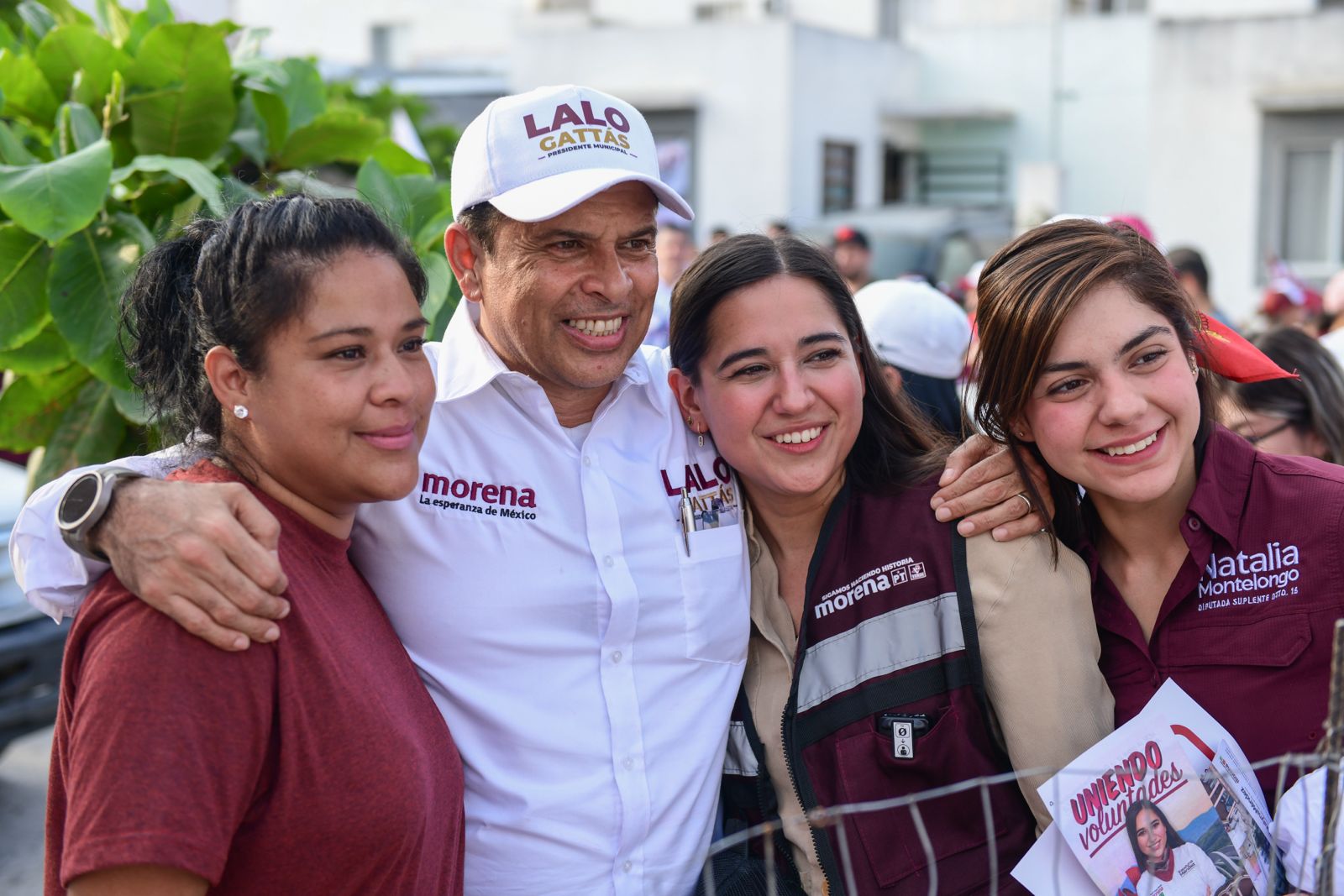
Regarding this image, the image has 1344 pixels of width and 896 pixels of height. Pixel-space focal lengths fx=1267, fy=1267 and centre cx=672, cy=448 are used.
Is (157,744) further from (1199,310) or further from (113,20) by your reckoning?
(113,20)

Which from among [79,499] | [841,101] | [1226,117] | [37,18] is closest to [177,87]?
[37,18]

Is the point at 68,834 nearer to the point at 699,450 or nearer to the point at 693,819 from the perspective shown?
the point at 693,819

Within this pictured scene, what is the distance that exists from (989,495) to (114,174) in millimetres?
1967

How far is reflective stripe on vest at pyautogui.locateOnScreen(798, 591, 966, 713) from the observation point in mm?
2301

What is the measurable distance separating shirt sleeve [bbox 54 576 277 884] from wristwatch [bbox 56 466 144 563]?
0.14 metres

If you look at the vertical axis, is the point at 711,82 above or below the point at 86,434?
above

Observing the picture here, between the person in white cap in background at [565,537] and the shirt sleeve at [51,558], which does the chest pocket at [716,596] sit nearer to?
the person in white cap in background at [565,537]

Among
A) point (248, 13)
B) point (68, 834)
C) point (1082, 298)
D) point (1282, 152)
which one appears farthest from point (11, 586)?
point (248, 13)

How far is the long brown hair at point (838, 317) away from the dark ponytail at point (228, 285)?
2.16 ft

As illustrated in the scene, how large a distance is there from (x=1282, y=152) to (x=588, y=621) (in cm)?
1672

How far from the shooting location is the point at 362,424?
1.91 metres

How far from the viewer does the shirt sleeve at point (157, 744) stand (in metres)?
1.57

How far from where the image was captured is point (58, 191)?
8.28ft

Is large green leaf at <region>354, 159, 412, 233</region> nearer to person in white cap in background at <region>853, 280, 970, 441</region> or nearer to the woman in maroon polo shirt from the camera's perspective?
the woman in maroon polo shirt
